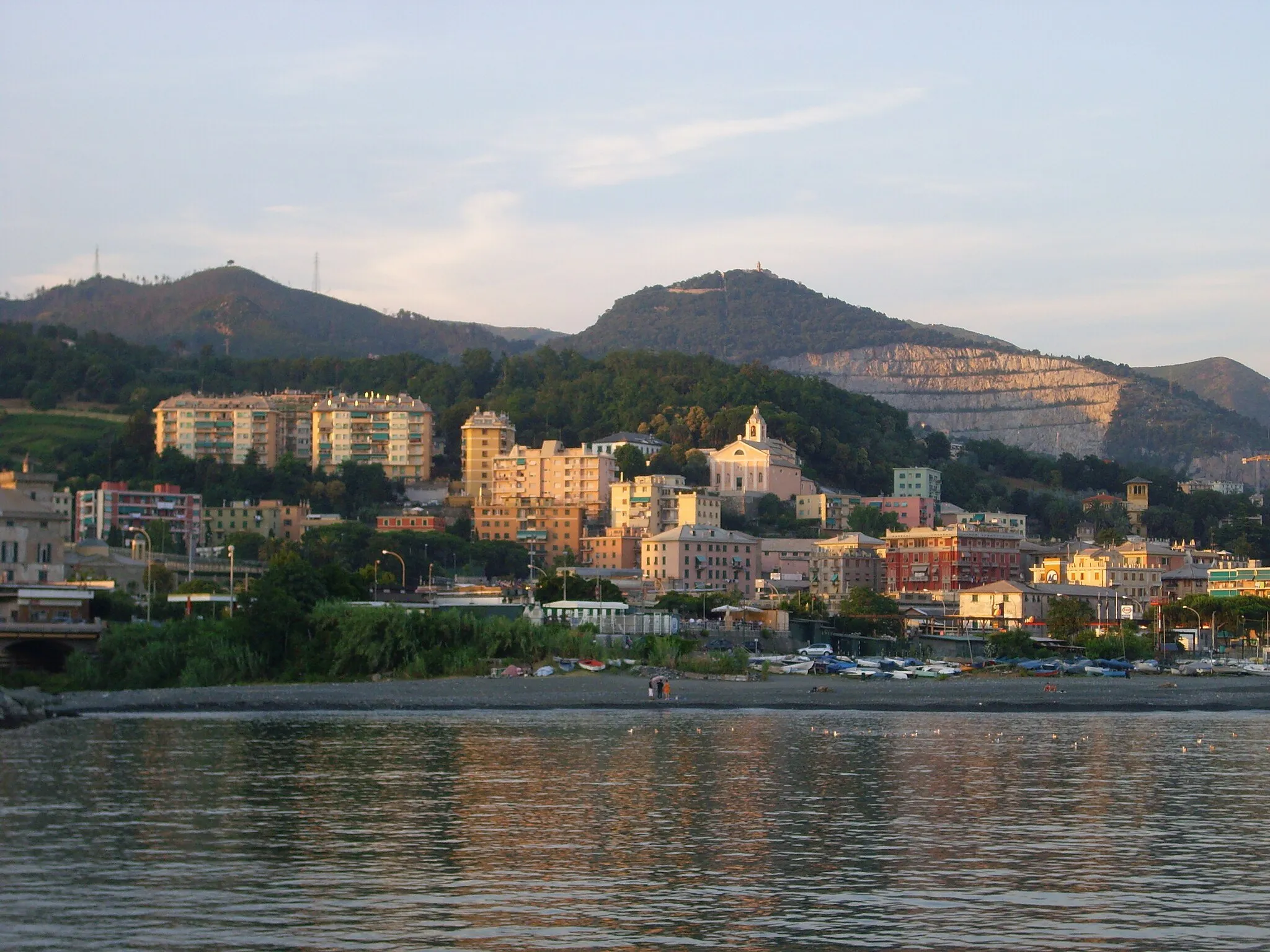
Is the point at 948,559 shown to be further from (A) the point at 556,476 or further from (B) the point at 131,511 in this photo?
(B) the point at 131,511

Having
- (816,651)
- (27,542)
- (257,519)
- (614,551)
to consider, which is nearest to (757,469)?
(614,551)

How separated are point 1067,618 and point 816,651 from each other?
2595 centimetres

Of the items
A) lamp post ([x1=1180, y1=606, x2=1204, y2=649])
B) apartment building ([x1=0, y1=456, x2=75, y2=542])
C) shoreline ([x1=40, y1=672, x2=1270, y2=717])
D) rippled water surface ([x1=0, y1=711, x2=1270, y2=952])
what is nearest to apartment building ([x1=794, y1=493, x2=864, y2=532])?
lamp post ([x1=1180, y1=606, x2=1204, y2=649])

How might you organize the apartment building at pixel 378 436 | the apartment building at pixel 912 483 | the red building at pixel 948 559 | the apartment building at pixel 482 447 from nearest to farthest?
the red building at pixel 948 559 → the apartment building at pixel 482 447 → the apartment building at pixel 378 436 → the apartment building at pixel 912 483

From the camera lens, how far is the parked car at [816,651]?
3322 inches

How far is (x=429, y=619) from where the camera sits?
215ft

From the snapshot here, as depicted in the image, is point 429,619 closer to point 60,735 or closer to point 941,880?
point 60,735

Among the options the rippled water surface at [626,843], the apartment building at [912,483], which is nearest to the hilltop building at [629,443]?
the apartment building at [912,483]

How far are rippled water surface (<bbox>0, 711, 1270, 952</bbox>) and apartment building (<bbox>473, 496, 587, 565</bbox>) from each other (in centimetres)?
10684

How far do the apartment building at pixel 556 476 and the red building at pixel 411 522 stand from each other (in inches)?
495

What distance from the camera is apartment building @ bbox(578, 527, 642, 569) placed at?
14550 centimetres

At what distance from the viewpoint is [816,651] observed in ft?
281

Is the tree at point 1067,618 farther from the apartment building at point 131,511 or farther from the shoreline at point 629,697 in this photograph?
the apartment building at point 131,511

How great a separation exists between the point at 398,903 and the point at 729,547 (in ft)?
384
